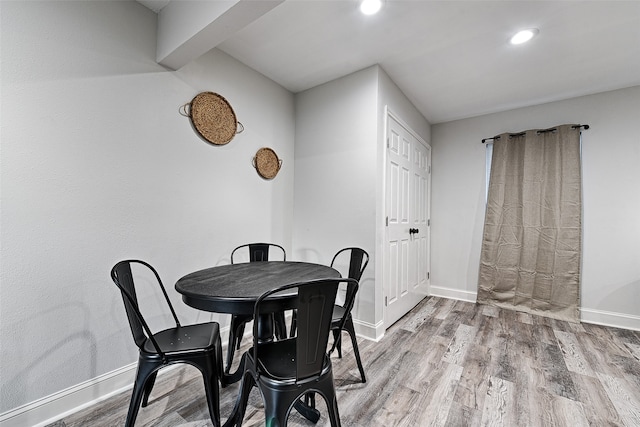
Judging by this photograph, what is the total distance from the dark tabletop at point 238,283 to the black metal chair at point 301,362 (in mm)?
126

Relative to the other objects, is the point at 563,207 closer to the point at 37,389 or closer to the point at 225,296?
the point at 225,296

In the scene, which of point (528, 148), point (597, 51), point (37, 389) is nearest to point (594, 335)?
point (528, 148)

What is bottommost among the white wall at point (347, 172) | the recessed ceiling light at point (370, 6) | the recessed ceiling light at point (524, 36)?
the white wall at point (347, 172)

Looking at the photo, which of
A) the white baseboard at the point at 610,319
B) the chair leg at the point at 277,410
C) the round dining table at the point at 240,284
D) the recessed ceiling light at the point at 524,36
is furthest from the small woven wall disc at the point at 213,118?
the white baseboard at the point at 610,319

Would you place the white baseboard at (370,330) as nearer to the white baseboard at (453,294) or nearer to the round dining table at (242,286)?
the round dining table at (242,286)

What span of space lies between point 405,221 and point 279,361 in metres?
2.24

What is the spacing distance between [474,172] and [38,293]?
13.9ft

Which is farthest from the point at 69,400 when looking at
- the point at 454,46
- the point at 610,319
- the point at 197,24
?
the point at 610,319

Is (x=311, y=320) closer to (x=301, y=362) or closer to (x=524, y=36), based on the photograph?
(x=301, y=362)

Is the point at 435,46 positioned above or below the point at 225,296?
above

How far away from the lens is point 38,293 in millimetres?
1398

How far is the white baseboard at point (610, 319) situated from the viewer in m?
2.73

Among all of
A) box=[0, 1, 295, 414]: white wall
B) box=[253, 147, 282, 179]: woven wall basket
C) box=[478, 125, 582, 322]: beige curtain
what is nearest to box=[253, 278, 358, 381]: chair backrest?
box=[0, 1, 295, 414]: white wall

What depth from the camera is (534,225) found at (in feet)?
10.3
